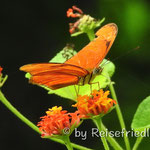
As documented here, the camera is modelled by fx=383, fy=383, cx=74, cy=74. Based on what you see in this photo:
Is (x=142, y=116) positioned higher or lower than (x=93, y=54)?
lower

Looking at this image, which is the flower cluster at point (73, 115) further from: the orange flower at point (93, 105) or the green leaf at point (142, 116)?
the green leaf at point (142, 116)

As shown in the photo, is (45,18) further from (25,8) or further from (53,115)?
(53,115)

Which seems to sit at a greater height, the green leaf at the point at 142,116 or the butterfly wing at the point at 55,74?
the butterfly wing at the point at 55,74

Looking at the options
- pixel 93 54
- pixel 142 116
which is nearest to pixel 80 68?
pixel 93 54

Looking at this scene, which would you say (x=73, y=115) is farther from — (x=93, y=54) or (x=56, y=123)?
(x=93, y=54)

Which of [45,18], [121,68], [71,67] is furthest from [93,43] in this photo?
[45,18]

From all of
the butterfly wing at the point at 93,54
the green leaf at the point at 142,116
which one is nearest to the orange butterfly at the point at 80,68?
the butterfly wing at the point at 93,54
